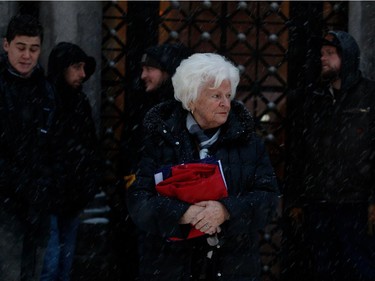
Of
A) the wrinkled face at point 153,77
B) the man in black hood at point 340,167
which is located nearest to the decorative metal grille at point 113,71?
the wrinkled face at point 153,77

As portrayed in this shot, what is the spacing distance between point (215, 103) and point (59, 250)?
7.59 feet

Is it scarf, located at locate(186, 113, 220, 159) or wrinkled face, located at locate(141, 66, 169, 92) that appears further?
wrinkled face, located at locate(141, 66, 169, 92)

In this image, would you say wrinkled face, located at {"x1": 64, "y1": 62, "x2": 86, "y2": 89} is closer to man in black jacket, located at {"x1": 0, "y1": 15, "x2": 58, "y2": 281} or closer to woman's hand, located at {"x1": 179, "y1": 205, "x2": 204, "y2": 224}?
man in black jacket, located at {"x1": 0, "y1": 15, "x2": 58, "y2": 281}

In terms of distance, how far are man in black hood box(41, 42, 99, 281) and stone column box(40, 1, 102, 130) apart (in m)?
0.76

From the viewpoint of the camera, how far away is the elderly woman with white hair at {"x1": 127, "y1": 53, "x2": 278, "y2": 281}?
4.68 m

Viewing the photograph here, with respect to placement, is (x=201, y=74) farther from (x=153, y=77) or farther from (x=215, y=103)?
(x=153, y=77)

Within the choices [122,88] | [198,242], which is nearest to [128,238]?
[122,88]

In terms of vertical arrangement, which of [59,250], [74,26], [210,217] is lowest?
[59,250]

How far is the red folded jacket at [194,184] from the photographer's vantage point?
4.65m

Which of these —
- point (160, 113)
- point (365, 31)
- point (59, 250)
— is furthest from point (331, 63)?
point (59, 250)

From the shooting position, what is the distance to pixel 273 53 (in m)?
8.16

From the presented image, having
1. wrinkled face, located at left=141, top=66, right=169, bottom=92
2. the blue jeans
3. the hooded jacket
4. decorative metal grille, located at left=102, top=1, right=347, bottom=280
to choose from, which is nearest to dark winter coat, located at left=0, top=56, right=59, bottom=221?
the hooded jacket

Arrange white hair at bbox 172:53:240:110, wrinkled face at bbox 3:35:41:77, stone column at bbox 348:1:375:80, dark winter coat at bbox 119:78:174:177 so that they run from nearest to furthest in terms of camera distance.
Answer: white hair at bbox 172:53:240:110 < wrinkled face at bbox 3:35:41:77 < dark winter coat at bbox 119:78:174:177 < stone column at bbox 348:1:375:80

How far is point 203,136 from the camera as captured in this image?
488 cm
